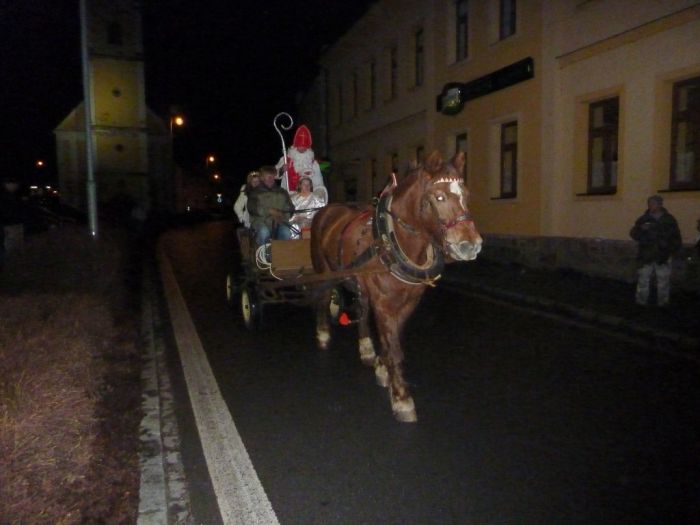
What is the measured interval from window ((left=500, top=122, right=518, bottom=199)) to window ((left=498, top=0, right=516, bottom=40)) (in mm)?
2163

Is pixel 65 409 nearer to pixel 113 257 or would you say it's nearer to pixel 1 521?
pixel 1 521

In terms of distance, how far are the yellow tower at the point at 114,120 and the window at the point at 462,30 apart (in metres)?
39.1

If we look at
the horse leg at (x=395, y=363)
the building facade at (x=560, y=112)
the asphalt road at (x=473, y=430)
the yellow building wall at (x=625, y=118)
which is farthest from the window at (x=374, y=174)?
the horse leg at (x=395, y=363)

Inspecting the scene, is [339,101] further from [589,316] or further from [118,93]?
[118,93]

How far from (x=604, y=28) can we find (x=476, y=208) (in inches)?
241

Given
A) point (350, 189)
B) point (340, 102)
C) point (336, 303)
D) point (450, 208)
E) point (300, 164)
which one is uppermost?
point (340, 102)

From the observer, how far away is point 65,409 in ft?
14.8

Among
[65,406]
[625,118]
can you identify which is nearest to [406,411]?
[65,406]

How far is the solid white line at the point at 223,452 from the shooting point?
157 inches

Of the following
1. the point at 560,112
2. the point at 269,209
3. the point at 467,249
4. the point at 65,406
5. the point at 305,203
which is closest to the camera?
the point at 65,406

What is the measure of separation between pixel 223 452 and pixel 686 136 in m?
9.95

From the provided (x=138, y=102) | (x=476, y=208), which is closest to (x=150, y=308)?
(x=476, y=208)

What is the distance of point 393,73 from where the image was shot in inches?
941

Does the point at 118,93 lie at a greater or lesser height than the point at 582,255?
greater
